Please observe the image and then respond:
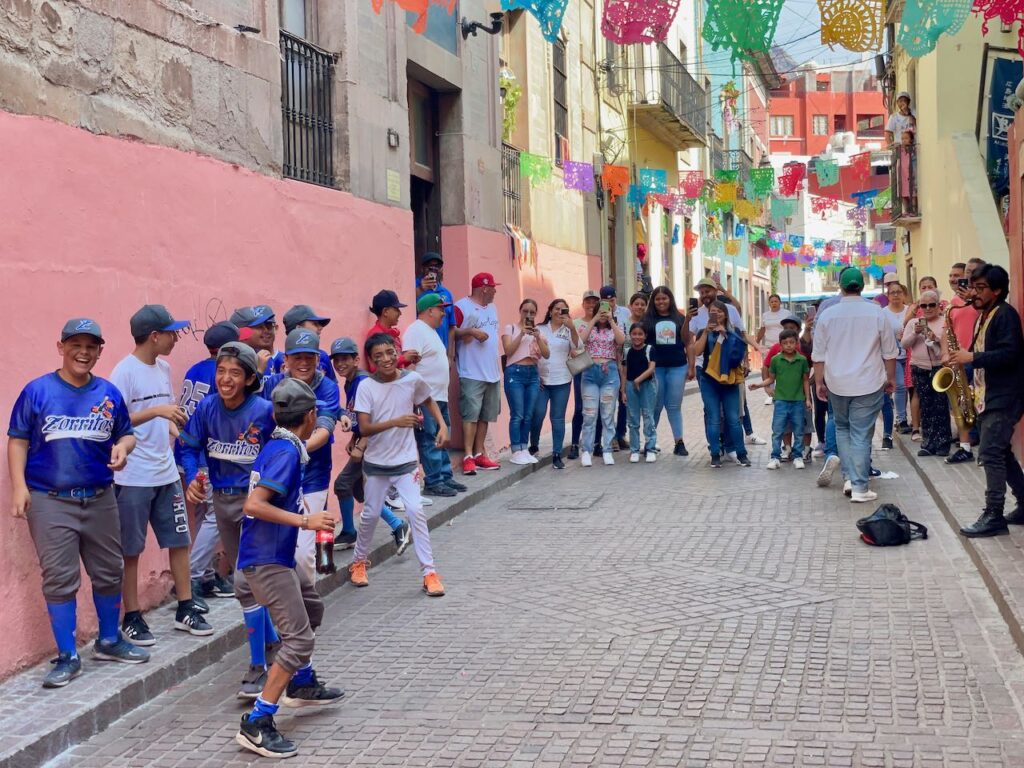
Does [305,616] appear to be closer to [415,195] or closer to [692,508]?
[692,508]

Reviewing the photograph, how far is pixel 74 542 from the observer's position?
18.4ft

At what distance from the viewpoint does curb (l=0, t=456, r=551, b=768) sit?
476 centimetres

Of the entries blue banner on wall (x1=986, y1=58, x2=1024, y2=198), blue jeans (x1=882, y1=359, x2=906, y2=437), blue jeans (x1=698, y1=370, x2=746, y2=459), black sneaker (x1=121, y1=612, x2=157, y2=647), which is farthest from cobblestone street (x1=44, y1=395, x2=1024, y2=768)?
blue banner on wall (x1=986, y1=58, x2=1024, y2=198)

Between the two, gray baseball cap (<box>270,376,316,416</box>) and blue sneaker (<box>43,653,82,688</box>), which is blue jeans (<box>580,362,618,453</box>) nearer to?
blue sneaker (<box>43,653,82,688</box>)

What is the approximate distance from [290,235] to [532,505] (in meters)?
3.41

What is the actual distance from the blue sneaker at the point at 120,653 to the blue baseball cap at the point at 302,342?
173cm

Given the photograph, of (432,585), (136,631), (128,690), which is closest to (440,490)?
(432,585)

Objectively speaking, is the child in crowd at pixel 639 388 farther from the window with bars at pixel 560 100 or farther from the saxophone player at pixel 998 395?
the window with bars at pixel 560 100

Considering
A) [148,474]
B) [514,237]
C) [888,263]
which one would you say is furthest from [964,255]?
[888,263]

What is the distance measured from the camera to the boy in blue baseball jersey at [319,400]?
6363mm

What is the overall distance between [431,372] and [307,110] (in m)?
2.53

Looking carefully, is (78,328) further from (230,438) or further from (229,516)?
(229,516)

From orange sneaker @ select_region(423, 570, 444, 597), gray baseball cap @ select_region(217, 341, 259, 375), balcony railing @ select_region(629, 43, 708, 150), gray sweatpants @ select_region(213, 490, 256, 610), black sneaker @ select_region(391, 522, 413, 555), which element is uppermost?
balcony railing @ select_region(629, 43, 708, 150)

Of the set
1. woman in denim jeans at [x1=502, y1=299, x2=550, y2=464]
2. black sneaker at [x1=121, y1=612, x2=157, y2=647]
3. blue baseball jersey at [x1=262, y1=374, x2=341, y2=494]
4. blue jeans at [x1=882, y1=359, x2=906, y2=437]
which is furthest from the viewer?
blue jeans at [x1=882, y1=359, x2=906, y2=437]
